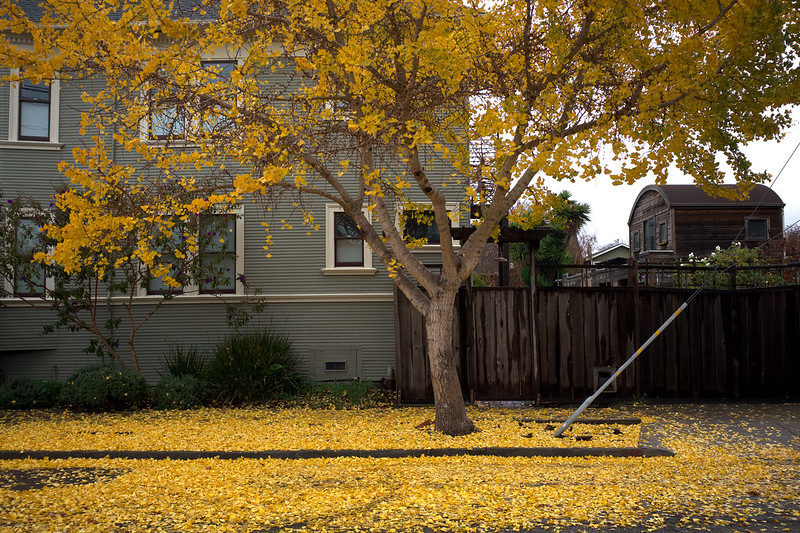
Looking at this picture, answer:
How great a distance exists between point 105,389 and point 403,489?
715 centimetres

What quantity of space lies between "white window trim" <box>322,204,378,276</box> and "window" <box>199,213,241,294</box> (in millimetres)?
1837

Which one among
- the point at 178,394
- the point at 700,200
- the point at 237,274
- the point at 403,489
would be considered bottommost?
the point at 403,489

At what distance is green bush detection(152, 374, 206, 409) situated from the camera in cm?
1232

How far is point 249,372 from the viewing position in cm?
1280

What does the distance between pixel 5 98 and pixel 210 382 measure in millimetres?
7403

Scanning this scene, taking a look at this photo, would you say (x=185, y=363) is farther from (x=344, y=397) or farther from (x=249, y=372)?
(x=344, y=397)

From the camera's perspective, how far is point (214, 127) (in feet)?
33.2

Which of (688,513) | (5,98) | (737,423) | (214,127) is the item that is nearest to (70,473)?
(214,127)

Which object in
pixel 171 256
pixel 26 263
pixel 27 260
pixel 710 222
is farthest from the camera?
pixel 710 222

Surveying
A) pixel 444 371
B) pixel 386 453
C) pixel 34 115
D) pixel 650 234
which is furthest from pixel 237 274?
pixel 650 234

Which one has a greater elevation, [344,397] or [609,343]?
[609,343]

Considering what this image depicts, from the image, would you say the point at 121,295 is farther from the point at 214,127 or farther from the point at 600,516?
the point at 600,516

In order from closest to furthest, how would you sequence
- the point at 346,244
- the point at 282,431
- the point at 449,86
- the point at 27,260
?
the point at 449,86, the point at 282,431, the point at 27,260, the point at 346,244

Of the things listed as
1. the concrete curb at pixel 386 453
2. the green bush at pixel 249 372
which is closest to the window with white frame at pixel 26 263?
the green bush at pixel 249 372
